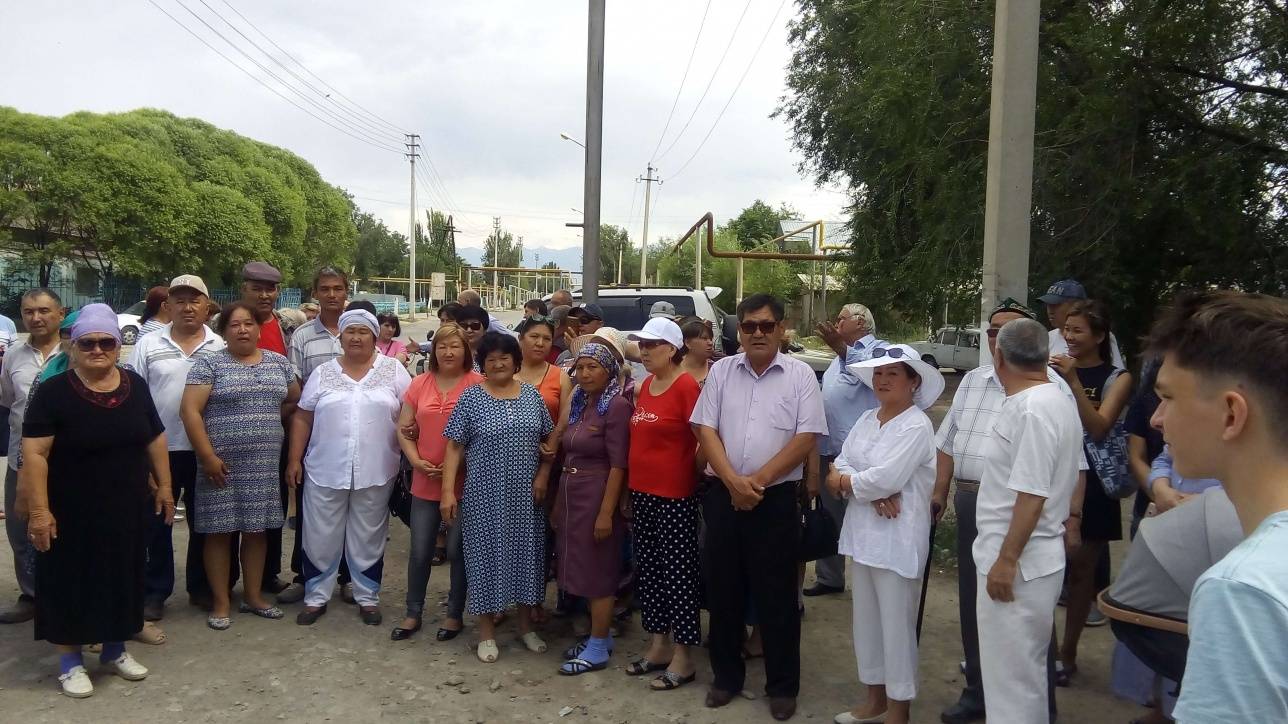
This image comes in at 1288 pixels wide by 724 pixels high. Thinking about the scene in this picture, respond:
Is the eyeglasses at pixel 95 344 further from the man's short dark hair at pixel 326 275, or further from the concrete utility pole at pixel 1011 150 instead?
the concrete utility pole at pixel 1011 150

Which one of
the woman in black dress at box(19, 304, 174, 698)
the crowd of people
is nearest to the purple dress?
the crowd of people

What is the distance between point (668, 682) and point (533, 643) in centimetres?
90

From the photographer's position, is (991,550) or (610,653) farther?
(610,653)

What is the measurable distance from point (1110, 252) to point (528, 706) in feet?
21.4

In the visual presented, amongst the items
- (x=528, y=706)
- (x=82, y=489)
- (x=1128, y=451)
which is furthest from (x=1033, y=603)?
(x=82, y=489)

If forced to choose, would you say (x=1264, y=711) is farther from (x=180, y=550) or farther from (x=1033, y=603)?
(x=180, y=550)

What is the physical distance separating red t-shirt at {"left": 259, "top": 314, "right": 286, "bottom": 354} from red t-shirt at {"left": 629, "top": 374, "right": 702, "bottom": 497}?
2.93 metres

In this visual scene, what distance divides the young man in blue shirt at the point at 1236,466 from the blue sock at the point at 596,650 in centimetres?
362

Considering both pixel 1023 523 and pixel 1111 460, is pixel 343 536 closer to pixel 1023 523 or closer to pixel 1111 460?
pixel 1023 523

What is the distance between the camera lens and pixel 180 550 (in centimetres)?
656

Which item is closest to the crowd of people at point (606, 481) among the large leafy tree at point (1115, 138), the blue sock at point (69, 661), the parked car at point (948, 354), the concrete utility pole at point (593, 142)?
the blue sock at point (69, 661)

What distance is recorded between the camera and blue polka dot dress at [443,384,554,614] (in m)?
4.79

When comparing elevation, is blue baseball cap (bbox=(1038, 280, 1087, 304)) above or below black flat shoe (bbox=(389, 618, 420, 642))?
above

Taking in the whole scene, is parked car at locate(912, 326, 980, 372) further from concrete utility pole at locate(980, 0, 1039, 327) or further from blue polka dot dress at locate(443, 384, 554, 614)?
blue polka dot dress at locate(443, 384, 554, 614)
